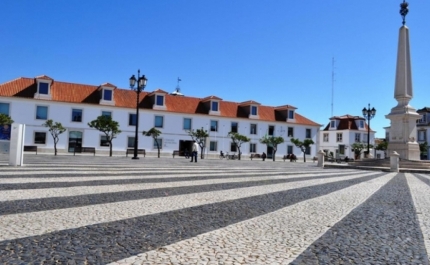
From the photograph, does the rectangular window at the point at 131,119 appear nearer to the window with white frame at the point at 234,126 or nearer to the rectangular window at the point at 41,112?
the rectangular window at the point at 41,112

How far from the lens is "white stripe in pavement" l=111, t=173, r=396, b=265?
2.77 metres

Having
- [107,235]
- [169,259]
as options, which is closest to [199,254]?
[169,259]

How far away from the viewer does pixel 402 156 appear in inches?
901

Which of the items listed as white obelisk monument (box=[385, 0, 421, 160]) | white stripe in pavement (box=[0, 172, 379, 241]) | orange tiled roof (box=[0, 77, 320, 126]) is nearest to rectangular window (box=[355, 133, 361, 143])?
orange tiled roof (box=[0, 77, 320, 126])

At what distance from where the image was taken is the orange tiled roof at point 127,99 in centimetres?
3641

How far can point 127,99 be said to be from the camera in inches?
1634

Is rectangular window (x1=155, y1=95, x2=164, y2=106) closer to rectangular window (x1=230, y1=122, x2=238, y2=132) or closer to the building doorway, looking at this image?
the building doorway

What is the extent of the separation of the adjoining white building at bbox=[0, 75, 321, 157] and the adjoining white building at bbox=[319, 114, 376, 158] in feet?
37.6

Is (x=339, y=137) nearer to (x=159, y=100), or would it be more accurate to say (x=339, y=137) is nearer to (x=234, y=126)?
(x=234, y=126)

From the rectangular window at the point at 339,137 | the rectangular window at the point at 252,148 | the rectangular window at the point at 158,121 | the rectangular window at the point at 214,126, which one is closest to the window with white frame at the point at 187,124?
the rectangular window at the point at 158,121

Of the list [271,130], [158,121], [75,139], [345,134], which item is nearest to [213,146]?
[158,121]

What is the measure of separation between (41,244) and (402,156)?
2425 centimetres

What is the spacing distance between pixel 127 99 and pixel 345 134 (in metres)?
38.2

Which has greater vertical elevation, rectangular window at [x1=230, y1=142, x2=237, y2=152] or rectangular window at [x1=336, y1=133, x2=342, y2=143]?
rectangular window at [x1=336, y1=133, x2=342, y2=143]
